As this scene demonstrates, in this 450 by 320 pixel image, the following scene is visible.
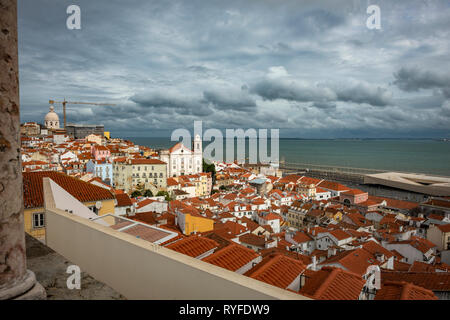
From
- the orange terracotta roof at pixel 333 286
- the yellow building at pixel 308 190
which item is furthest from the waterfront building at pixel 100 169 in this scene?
the orange terracotta roof at pixel 333 286

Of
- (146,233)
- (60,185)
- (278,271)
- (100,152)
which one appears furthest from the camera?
(100,152)

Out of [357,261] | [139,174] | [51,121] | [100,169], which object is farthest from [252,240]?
[51,121]

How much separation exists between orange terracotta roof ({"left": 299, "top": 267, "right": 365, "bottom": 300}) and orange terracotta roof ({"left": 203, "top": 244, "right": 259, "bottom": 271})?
30.6 inches

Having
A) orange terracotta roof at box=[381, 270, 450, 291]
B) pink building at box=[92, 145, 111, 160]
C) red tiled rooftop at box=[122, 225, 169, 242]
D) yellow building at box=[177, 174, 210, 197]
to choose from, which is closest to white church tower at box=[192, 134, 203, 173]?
yellow building at box=[177, 174, 210, 197]

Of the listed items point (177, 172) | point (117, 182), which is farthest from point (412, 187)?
point (117, 182)

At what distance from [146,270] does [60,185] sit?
625 centimetres

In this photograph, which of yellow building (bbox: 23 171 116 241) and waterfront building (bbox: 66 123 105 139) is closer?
yellow building (bbox: 23 171 116 241)

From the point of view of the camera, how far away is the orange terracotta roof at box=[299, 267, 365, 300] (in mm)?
3494

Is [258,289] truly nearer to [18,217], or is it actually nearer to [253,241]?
[18,217]

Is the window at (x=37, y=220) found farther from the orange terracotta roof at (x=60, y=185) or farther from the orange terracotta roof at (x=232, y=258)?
the orange terracotta roof at (x=232, y=258)

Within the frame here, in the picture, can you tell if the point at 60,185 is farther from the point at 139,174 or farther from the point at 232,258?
the point at 139,174

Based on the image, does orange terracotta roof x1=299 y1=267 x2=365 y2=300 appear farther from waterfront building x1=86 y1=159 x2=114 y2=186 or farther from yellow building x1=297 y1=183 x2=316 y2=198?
yellow building x1=297 y1=183 x2=316 y2=198

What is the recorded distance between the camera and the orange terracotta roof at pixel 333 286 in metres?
3.49

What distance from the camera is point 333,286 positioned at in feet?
12.3
